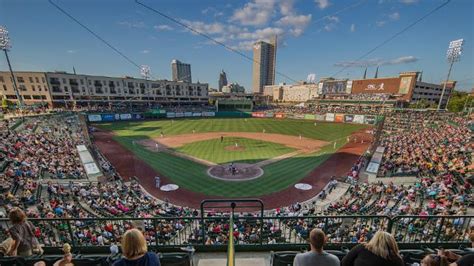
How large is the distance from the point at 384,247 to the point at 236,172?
2033cm

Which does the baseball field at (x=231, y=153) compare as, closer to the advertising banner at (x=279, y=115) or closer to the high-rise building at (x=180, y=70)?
the advertising banner at (x=279, y=115)

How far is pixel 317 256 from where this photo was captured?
315 centimetres

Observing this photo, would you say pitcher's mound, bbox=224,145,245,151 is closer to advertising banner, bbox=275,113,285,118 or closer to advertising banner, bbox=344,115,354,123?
advertising banner, bbox=344,115,354,123

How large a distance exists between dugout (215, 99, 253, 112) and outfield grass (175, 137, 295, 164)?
42.4m

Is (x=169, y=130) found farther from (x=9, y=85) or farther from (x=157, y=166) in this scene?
(x=9, y=85)

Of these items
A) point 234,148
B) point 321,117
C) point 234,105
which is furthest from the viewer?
point 234,105

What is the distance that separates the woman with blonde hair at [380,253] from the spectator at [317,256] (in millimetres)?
363

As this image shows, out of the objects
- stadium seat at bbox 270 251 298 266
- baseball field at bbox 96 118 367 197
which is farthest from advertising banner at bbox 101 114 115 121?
stadium seat at bbox 270 251 298 266

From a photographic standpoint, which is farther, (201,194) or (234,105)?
(234,105)

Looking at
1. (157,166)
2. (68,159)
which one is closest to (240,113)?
(157,166)

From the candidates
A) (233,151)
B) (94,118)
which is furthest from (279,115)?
(94,118)

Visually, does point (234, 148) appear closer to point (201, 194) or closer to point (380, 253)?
point (201, 194)

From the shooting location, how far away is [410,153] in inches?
951

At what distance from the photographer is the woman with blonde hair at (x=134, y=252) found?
2719 mm
